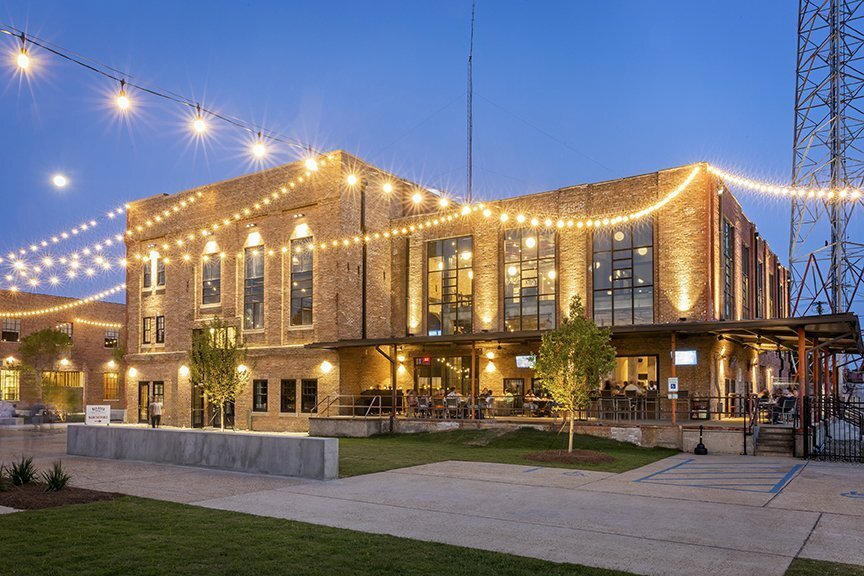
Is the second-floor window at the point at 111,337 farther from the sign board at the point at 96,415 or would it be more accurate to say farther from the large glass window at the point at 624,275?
the large glass window at the point at 624,275

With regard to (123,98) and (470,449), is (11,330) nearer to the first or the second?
(470,449)

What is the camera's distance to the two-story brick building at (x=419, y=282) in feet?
85.4

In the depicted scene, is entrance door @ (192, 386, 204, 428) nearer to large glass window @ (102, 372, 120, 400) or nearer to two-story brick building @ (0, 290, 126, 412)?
two-story brick building @ (0, 290, 126, 412)

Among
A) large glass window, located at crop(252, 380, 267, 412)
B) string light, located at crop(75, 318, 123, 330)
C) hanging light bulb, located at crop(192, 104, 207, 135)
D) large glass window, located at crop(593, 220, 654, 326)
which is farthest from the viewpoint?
string light, located at crop(75, 318, 123, 330)

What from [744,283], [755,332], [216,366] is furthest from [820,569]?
[744,283]

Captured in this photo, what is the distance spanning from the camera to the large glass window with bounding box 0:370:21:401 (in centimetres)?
4938

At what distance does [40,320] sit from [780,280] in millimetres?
51157

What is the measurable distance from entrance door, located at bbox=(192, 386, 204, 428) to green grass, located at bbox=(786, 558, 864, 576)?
103 feet

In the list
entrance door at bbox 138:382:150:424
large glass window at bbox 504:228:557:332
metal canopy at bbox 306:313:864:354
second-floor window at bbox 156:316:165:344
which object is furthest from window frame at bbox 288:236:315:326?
entrance door at bbox 138:382:150:424

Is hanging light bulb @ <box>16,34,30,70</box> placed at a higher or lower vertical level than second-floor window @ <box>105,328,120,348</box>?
higher

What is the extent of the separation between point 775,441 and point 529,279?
11684 millimetres

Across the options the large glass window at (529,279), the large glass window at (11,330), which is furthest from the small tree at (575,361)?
the large glass window at (11,330)

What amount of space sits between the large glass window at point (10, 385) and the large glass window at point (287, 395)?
93.4 ft

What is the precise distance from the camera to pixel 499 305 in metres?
30.1
